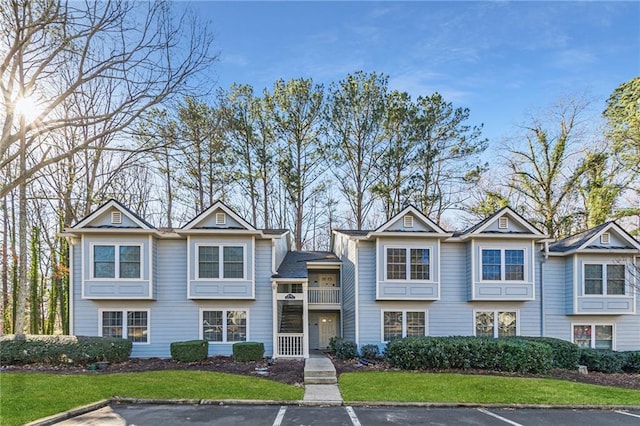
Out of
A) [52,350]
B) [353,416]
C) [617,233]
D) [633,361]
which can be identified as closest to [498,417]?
[353,416]

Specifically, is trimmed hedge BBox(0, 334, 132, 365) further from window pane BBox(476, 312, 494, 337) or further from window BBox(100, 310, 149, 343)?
window pane BBox(476, 312, 494, 337)

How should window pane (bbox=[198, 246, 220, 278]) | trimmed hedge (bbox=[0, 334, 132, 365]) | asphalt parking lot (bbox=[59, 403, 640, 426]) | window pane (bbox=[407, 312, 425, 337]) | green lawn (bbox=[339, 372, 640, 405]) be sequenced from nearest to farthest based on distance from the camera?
asphalt parking lot (bbox=[59, 403, 640, 426]) < green lawn (bbox=[339, 372, 640, 405]) < trimmed hedge (bbox=[0, 334, 132, 365]) < window pane (bbox=[198, 246, 220, 278]) < window pane (bbox=[407, 312, 425, 337])

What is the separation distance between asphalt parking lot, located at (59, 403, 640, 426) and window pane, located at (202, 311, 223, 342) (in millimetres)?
7577

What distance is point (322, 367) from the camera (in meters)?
12.9

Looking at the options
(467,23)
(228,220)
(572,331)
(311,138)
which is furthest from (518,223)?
(311,138)

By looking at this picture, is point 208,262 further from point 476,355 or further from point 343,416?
point 476,355

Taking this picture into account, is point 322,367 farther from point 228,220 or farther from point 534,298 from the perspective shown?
point 534,298

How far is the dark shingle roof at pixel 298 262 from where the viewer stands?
17.9 meters

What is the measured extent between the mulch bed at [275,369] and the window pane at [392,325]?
6.95 feet

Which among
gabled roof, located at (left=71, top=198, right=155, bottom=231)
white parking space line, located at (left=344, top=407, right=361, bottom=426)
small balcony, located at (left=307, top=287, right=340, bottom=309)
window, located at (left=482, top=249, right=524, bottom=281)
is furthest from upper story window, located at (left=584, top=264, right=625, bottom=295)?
gabled roof, located at (left=71, top=198, right=155, bottom=231)

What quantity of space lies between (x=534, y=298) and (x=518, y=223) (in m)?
3.25

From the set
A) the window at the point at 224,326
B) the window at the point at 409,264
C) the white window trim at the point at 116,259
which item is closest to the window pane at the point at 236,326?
the window at the point at 224,326

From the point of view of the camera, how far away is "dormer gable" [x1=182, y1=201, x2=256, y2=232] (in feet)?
55.5

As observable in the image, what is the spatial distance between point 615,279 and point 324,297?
13.0m
